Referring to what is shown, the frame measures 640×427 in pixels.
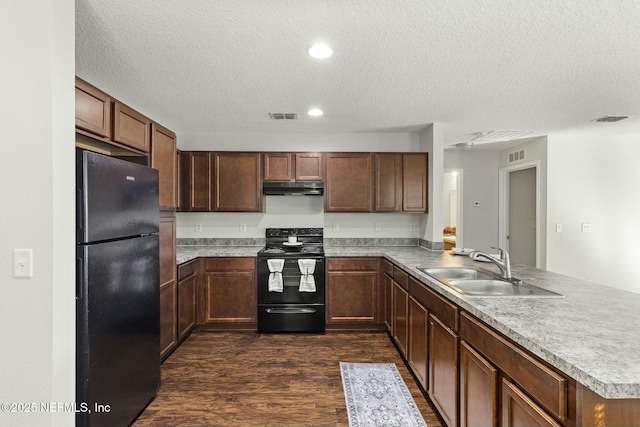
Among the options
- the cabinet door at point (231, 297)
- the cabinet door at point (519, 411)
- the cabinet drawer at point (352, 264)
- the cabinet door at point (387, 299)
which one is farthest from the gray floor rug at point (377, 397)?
the cabinet door at point (231, 297)

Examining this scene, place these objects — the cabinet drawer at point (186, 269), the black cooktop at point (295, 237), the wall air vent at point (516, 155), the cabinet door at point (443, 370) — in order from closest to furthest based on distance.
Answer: the cabinet door at point (443, 370)
the cabinet drawer at point (186, 269)
the black cooktop at point (295, 237)
the wall air vent at point (516, 155)

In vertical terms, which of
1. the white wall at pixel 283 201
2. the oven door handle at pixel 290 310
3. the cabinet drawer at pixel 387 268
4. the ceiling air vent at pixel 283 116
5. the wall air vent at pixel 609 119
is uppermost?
the ceiling air vent at pixel 283 116

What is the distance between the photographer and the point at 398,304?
9.82 feet

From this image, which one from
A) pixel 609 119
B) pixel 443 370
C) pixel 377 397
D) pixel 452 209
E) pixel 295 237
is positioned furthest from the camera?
pixel 452 209

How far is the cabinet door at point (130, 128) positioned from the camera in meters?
2.00

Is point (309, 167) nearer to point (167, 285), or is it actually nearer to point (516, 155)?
point (167, 285)

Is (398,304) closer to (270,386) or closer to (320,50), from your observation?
(270,386)

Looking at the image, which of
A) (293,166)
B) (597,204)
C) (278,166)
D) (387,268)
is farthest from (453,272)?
(597,204)

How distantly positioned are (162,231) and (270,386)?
1.54 metres

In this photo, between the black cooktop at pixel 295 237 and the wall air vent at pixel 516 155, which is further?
the wall air vent at pixel 516 155

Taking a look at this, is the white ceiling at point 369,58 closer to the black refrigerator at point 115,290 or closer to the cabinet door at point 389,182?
the cabinet door at point 389,182

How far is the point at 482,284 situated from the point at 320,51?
6.39 ft

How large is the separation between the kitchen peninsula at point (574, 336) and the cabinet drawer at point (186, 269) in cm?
231

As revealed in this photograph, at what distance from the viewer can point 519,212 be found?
17.5 feet
